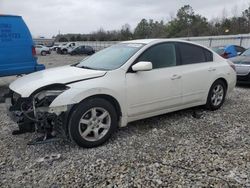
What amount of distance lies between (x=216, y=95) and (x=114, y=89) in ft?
8.96

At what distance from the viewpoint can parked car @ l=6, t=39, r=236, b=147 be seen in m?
3.72

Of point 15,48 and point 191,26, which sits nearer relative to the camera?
point 15,48

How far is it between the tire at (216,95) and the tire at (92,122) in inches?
95.5

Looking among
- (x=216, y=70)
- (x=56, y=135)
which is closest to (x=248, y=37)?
(x=216, y=70)

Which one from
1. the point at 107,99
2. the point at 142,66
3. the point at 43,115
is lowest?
the point at 43,115

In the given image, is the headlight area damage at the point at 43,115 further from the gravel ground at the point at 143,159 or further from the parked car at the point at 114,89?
the gravel ground at the point at 143,159

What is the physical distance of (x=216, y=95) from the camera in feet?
19.0

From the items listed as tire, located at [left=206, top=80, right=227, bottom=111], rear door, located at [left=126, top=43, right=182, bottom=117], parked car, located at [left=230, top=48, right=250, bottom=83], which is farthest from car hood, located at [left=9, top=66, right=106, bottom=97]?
parked car, located at [left=230, top=48, right=250, bottom=83]

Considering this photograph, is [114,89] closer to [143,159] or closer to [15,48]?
[143,159]

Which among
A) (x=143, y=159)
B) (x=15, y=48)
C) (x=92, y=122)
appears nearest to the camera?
(x=143, y=159)

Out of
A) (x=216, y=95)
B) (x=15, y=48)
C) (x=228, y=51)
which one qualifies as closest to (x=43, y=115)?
(x=216, y=95)

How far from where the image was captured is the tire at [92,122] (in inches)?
147

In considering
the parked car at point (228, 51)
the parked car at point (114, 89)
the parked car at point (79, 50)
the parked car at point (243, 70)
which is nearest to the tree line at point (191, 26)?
the parked car at point (79, 50)

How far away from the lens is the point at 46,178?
10.5 feet
